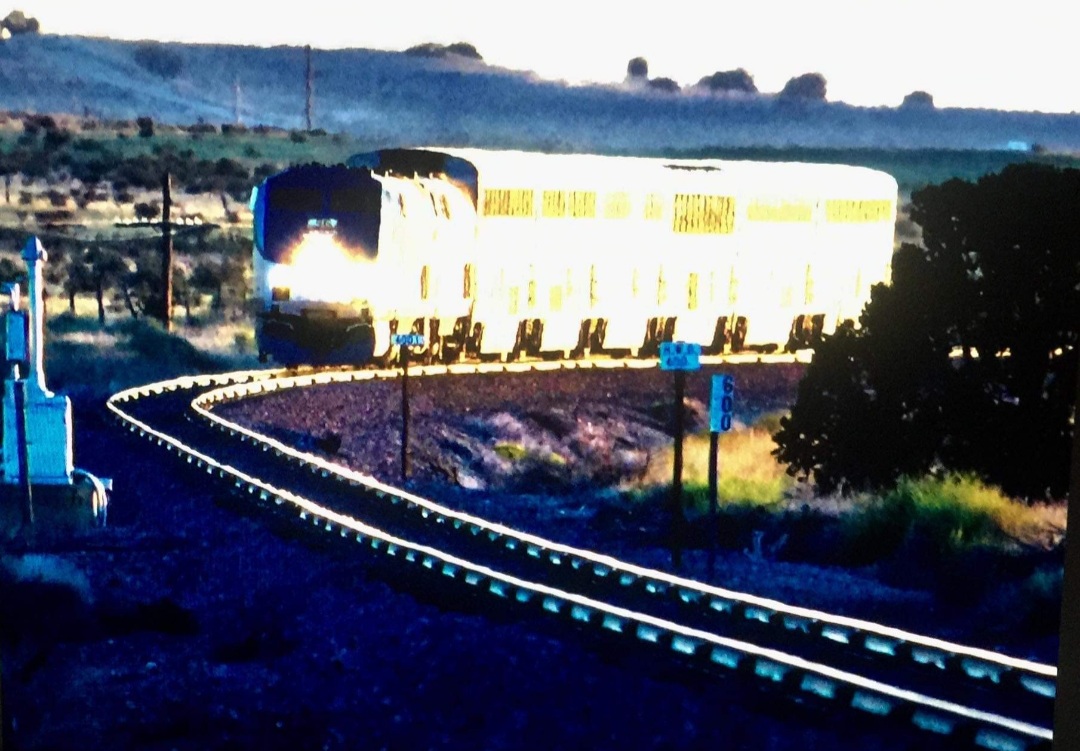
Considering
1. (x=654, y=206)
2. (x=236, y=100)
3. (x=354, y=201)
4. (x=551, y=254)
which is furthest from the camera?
(x=354, y=201)

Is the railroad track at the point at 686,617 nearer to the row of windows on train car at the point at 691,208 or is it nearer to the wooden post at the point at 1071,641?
the wooden post at the point at 1071,641

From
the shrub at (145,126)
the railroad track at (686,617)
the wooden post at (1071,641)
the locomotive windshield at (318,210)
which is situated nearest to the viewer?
the wooden post at (1071,641)

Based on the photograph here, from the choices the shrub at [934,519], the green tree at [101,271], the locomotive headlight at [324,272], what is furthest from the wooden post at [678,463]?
the green tree at [101,271]

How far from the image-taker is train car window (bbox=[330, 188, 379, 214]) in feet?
57.9

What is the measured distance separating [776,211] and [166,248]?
662 cm

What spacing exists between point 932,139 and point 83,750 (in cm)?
688

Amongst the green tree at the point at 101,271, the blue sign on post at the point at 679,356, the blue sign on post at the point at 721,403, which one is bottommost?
the green tree at the point at 101,271

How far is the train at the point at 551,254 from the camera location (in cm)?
1714

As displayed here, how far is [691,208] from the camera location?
1753 cm

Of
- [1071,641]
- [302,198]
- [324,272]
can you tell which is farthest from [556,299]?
[1071,641]

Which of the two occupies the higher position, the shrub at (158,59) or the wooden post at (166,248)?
the shrub at (158,59)

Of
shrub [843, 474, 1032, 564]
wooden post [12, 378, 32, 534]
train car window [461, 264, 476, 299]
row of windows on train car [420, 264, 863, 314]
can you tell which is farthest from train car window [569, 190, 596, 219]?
wooden post [12, 378, 32, 534]

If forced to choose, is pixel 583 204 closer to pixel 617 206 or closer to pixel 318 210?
pixel 617 206

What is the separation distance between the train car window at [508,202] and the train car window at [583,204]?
65 centimetres
